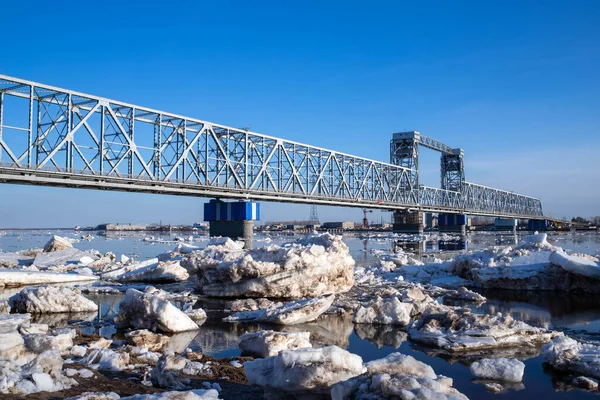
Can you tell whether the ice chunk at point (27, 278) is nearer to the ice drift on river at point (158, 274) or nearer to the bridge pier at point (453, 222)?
the ice drift on river at point (158, 274)

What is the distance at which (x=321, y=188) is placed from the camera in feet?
234

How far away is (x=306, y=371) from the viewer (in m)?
4.81

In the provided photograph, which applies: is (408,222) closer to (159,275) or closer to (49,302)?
(159,275)

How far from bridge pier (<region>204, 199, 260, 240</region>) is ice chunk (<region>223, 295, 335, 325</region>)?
124 ft

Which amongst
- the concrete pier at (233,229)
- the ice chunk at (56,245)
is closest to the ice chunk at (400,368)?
the ice chunk at (56,245)

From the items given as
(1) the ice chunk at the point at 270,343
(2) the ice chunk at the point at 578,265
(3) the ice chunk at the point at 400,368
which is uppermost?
(2) the ice chunk at the point at 578,265

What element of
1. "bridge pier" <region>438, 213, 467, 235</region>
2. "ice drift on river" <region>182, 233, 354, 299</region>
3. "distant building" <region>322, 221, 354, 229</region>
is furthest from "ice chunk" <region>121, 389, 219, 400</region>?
"distant building" <region>322, 221, 354, 229</region>

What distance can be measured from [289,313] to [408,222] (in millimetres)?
81755

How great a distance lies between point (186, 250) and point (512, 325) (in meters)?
14.4

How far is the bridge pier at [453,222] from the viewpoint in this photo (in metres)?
98.3

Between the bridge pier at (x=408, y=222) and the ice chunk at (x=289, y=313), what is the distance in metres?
76.8

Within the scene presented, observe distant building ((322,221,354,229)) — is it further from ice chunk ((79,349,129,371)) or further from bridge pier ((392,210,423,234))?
ice chunk ((79,349,129,371))

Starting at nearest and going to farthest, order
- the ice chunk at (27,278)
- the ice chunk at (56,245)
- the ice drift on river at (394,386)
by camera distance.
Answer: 1. the ice drift on river at (394,386)
2. the ice chunk at (27,278)
3. the ice chunk at (56,245)

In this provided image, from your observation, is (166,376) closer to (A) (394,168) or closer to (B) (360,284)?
(B) (360,284)
